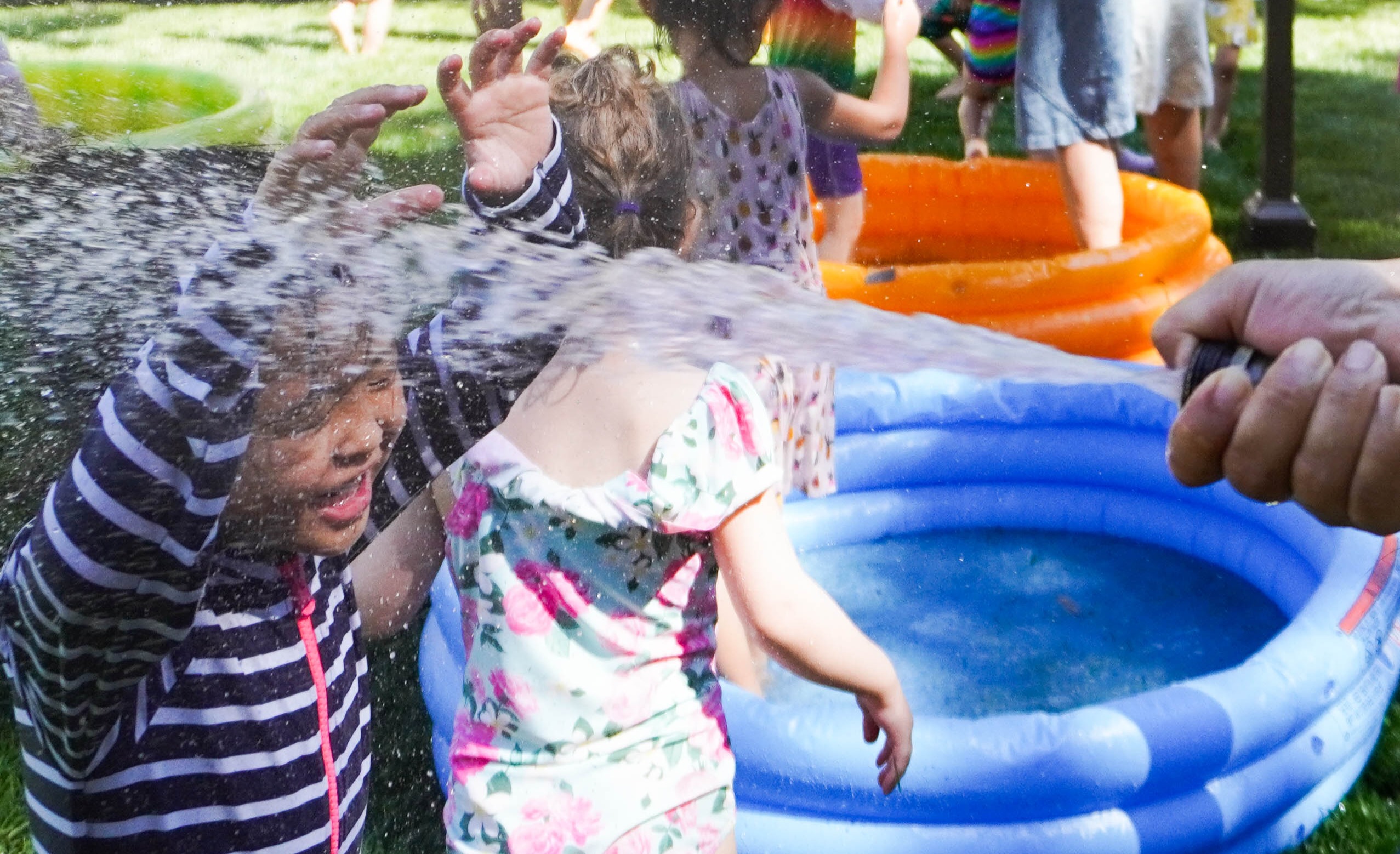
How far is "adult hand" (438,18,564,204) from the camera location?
1343 millimetres

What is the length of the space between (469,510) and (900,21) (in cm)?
177

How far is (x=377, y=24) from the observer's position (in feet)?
14.0

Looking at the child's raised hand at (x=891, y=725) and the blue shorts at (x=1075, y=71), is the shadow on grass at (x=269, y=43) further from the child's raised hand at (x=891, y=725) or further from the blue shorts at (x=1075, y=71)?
the child's raised hand at (x=891, y=725)

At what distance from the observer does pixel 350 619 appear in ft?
4.24

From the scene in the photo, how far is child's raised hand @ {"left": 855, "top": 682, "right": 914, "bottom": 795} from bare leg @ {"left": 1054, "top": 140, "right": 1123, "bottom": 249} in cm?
235

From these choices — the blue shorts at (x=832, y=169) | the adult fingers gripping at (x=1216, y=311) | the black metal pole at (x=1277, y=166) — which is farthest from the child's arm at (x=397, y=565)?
the black metal pole at (x=1277, y=166)

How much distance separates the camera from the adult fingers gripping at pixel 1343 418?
83cm

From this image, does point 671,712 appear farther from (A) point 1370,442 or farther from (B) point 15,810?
(B) point 15,810

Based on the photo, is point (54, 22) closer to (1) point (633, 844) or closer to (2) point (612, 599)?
(2) point (612, 599)

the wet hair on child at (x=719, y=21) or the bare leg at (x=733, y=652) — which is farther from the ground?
the wet hair on child at (x=719, y=21)

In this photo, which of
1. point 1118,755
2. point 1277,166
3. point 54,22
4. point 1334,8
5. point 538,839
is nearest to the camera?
point 538,839

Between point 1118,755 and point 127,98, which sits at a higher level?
point 127,98

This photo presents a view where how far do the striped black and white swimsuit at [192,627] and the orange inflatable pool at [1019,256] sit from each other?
5.47ft

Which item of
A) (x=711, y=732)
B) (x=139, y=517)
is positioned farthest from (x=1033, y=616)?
(x=139, y=517)
